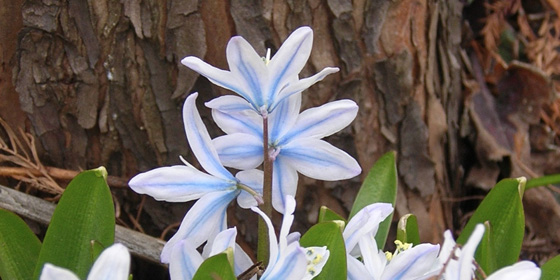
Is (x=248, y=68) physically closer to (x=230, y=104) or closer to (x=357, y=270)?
(x=230, y=104)

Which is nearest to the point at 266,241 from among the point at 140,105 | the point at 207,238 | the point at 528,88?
the point at 207,238

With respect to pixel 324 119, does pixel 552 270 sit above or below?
below

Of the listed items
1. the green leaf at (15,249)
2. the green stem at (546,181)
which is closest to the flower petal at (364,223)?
the green leaf at (15,249)

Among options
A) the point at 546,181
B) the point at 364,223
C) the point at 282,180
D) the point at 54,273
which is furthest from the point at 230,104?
the point at 546,181

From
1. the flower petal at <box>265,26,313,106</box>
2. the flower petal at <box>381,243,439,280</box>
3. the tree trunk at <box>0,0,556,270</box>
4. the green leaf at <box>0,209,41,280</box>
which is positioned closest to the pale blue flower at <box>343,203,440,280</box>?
the flower petal at <box>381,243,439,280</box>

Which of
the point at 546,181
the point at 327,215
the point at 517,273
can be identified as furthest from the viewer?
the point at 546,181

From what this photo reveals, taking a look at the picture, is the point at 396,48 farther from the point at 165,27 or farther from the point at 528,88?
the point at 528,88
